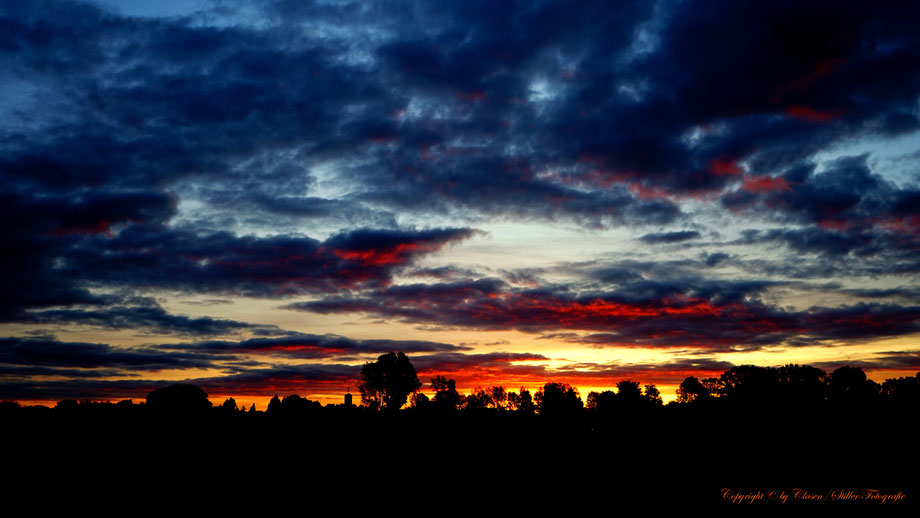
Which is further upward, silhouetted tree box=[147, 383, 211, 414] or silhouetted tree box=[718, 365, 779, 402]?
silhouetted tree box=[147, 383, 211, 414]

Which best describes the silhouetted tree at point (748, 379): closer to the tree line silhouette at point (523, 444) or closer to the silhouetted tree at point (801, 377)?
the silhouetted tree at point (801, 377)

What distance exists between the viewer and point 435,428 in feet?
203

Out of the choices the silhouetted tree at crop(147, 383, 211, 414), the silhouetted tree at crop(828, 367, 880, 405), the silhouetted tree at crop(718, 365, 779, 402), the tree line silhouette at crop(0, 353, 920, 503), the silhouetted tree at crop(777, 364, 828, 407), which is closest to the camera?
the tree line silhouette at crop(0, 353, 920, 503)

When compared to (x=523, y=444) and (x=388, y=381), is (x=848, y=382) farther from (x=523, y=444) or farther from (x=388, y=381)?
(x=523, y=444)

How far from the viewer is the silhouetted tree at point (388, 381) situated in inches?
6471

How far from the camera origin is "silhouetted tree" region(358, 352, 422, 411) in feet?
539

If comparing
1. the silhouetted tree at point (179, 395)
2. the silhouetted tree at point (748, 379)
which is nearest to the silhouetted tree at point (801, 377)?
the silhouetted tree at point (748, 379)

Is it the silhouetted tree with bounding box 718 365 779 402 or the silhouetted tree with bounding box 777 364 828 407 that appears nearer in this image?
the silhouetted tree with bounding box 777 364 828 407

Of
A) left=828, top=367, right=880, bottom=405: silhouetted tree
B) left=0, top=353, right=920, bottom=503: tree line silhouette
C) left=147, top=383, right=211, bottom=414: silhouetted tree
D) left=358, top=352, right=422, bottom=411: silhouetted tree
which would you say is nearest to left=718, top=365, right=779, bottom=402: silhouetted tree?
left=828, top=367, right=880, bottom=405: silhouetted tree

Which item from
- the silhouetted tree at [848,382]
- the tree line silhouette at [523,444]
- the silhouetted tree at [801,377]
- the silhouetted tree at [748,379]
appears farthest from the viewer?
the silhouetted tree at [748,379]

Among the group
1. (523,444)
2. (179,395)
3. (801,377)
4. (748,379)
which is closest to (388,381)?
(179,395)

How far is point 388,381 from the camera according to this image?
164750mm

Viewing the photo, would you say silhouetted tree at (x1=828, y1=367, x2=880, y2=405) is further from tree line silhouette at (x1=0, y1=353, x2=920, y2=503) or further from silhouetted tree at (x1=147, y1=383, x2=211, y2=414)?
silhouetted tree at (x1=147, y1=383, x2=211, y2=414)

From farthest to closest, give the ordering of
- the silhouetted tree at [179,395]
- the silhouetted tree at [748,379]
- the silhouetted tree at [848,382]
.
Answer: the silhouetted tree at [748,379]
the silhouetted tree at [848,382]
the silhouetted tree at [179,395]
